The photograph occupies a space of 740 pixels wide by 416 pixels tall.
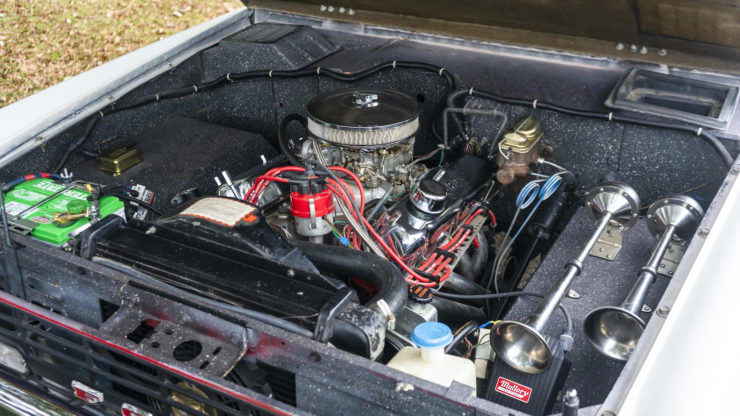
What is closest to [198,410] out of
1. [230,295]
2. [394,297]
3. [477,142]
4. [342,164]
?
[230,295]

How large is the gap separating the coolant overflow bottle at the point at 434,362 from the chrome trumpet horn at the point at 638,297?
31 cm

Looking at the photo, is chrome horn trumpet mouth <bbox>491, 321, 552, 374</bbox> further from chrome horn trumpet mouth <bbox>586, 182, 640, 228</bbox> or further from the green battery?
the green battery

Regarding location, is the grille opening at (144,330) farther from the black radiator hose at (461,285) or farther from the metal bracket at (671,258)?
the metal bracket at (671,258)

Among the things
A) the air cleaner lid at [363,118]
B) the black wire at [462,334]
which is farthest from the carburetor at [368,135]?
the black wire at [462,334]

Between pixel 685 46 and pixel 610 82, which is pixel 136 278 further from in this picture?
pixel 685 46

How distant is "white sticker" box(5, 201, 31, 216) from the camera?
1631 millimetres

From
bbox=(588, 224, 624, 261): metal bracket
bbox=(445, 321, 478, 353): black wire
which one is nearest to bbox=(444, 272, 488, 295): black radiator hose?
bbox=(445, 321, 478, 353): black wire

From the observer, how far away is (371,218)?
1.87 metres

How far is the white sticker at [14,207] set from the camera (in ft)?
5.35

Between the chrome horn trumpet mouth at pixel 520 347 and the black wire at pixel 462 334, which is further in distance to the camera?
the black wire at pixel 462 334

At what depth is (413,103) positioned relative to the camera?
197 centimetres

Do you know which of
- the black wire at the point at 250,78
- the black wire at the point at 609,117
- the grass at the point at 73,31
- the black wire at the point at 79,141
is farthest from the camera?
the grass at the point at 73,31

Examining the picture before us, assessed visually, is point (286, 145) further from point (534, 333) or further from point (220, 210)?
point (534, 333)

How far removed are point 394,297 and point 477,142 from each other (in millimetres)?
845
